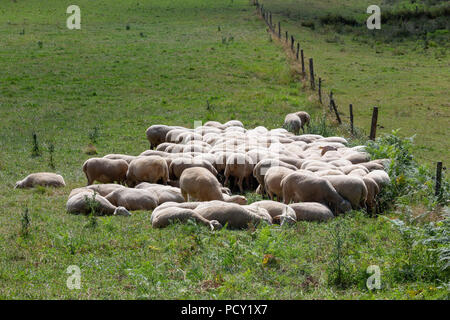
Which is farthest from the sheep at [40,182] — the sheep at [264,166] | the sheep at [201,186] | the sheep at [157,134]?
the sheep at [157,134]

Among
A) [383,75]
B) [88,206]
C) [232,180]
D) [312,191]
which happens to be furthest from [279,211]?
[383,75]

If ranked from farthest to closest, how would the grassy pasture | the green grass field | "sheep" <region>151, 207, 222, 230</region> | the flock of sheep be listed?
the grassy pasture, the flock of sheep, "sheep" <region>151, 207, 222, 230</region>, the green grass field

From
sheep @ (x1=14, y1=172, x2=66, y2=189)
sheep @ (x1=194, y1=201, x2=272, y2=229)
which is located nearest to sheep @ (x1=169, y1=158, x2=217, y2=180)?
sheep @ (x1=14, y1=172, x2=66, y2=189)

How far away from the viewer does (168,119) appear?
22.3 metres

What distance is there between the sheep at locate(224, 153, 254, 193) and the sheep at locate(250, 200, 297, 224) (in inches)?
117

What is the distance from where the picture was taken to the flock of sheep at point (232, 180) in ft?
33.2

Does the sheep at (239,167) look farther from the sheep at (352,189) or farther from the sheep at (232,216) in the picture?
the sheep at (232,216)

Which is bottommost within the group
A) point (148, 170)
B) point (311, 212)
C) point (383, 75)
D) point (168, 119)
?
point (168, 119)

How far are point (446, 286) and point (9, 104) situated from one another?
68.7 feet

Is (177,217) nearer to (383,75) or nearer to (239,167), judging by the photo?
(239,167)

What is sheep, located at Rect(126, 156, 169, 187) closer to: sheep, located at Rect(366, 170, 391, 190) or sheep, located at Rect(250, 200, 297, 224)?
sheep, located at Rect(250, 200, 297, 224)

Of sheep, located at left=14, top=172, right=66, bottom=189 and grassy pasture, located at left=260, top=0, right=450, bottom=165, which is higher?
grassy pasture, located at left=260, top=0, right=450, bottom=165

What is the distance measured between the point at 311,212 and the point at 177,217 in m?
2.47

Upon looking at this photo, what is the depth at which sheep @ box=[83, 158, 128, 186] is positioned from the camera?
13.5 m
